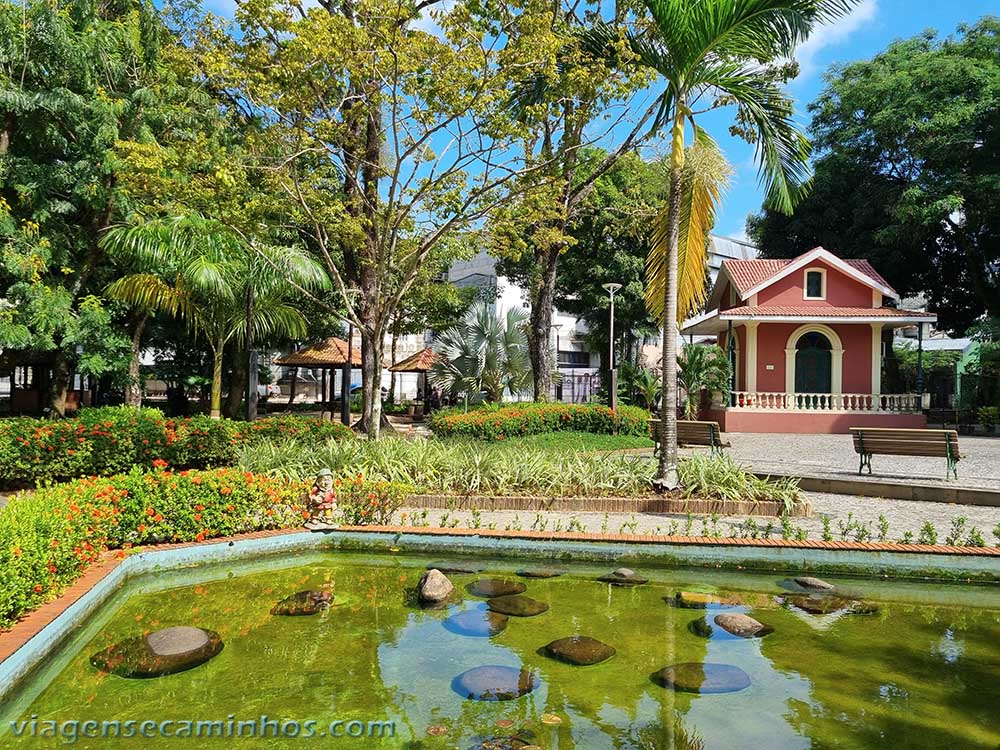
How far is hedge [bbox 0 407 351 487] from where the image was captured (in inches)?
434

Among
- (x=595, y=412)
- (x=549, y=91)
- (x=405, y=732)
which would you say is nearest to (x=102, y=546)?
(x=405, y=732)

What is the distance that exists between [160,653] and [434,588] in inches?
88.4

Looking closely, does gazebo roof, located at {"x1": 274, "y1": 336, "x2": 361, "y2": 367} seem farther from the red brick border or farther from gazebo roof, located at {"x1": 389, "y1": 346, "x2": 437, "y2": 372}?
the red brick border

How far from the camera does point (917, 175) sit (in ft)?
101

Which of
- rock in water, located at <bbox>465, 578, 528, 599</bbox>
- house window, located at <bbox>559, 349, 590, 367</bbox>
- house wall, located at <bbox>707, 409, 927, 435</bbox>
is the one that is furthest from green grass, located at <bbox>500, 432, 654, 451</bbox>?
house window, located at <bbox>559, 349, 590, 367</bbox>

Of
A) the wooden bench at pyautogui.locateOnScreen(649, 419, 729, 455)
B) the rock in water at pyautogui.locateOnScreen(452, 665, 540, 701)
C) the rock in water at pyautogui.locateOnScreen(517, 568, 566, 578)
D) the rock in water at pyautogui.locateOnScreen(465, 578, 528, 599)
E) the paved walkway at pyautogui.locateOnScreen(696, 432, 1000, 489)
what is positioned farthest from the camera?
the wooden bench at pyautogui.locateOnScreen(649, 419, 729, 455)

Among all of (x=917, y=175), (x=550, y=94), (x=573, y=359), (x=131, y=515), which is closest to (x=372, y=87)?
(x=550, y=94)

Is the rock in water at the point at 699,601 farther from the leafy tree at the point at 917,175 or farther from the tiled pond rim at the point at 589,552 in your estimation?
the leafy tree at the point at 917,175

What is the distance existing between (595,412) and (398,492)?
12.3 meters

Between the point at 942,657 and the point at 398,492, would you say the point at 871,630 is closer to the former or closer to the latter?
the point at 942,657

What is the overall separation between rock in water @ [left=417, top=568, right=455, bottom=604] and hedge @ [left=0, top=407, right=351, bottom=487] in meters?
6.79

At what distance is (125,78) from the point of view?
20188 millimetres

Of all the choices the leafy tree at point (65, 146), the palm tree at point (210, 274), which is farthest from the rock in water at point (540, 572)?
the leafy tree at point (65, 146)

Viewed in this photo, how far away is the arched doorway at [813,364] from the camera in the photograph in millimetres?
26094
